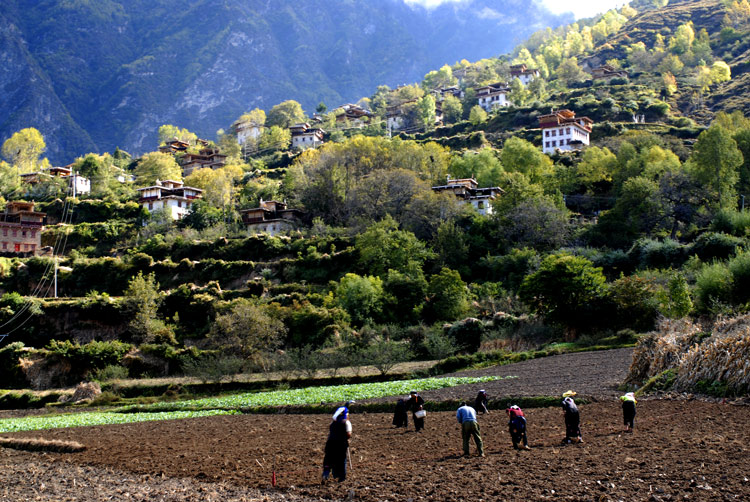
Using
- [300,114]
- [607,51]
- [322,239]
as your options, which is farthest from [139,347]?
[607,51]

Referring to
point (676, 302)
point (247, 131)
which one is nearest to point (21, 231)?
point (676, 302)

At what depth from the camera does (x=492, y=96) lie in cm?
15950

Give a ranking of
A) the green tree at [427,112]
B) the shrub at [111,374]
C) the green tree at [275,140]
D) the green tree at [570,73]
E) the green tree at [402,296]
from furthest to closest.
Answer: the green tree at [570,73]
the green tree at [427,112]
the green tree at [275,140]
the green tree at [402,296]
the shrub at [111,374]

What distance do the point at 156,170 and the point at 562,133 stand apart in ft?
236

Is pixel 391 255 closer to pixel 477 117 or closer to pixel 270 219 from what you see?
pixel 270 219

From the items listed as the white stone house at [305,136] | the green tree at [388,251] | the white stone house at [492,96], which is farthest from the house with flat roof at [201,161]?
the green tree at [388,251]

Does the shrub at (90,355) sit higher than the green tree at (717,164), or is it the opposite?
the green tree at (717,164)

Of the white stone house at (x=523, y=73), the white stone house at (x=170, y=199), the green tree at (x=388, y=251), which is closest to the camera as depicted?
the green tree at (x=388, y=251)

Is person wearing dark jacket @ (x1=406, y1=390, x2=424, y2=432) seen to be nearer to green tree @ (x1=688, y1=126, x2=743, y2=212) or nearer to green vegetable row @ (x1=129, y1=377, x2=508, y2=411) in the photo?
green vegetable row @ (x1=129, y1=377, x2=508, y2=411)

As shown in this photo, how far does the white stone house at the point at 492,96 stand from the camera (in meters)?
157

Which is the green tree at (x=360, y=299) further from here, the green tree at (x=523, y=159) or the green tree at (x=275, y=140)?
the green tree at (x=275, y=140)

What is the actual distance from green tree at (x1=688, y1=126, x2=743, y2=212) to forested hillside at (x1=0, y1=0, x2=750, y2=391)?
239 millimetres

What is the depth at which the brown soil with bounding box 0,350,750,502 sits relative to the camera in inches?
550

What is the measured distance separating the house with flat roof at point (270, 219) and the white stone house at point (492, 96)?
81.2 metres
